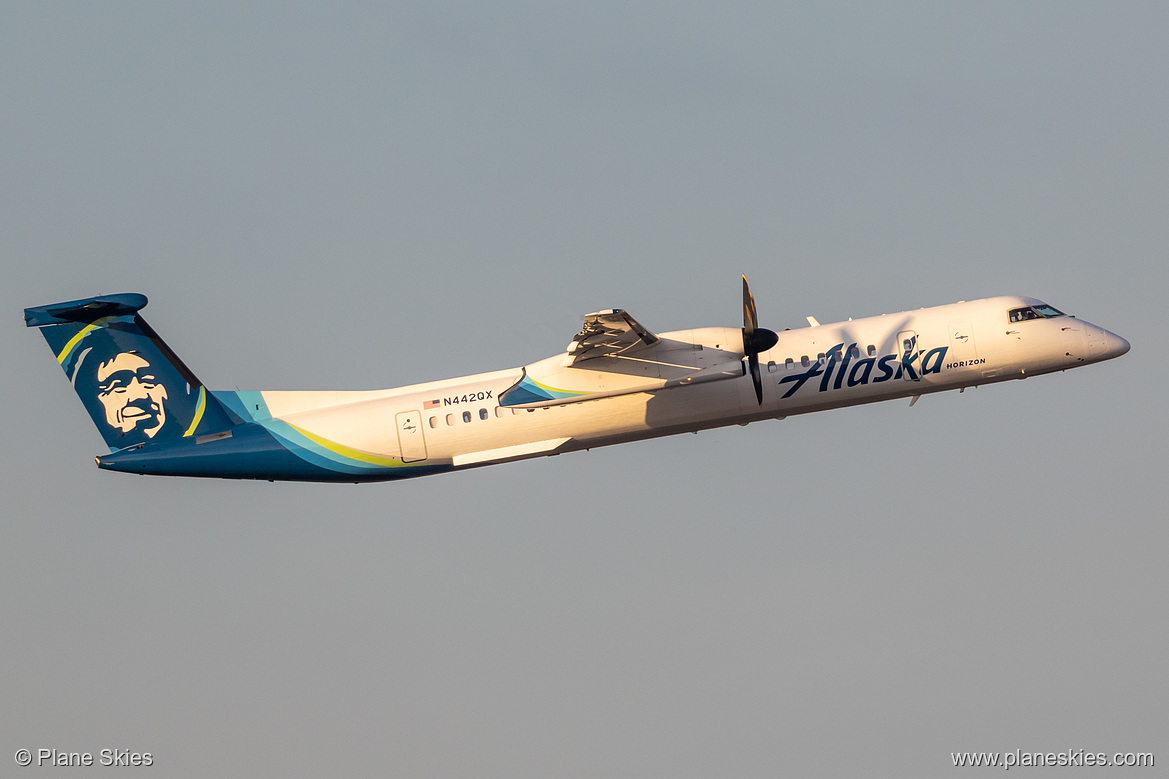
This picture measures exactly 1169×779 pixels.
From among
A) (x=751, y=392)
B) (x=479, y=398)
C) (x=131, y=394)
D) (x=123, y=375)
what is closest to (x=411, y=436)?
(x=479, y=398)

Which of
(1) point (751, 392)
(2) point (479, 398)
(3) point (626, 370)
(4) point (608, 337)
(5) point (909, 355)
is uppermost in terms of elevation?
(4) point (608, 337)

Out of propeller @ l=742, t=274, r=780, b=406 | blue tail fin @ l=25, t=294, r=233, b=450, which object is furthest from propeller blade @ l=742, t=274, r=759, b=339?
blue tail fin @ l=25, t=294, r=233, b=450

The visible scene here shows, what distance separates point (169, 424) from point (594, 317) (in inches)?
423

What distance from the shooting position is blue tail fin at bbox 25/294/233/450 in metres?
28.1

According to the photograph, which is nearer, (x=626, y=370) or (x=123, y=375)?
(x=626, y=370)

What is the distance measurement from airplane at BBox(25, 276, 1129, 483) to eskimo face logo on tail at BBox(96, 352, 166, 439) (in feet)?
0.08

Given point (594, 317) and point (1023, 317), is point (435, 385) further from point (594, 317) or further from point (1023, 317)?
point (1023, 317)

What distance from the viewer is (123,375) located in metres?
28.5

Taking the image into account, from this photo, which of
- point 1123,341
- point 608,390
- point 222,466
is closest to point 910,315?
point 1123,341

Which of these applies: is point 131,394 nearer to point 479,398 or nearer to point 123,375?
point 123,375

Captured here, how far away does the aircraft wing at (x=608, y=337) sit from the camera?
25078mm

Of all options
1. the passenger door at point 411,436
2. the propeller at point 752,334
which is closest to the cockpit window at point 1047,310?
the propeller at point 752,334

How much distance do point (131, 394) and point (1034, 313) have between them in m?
21.1

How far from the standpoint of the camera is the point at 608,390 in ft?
87.8
